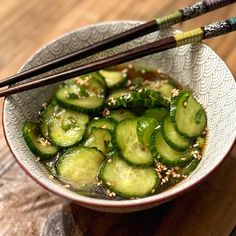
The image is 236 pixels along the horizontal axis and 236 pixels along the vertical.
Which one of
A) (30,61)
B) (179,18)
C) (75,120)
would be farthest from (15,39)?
(179,18)

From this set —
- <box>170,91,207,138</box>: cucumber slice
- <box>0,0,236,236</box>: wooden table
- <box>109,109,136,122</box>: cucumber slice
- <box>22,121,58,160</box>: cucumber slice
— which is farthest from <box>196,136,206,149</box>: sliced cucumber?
<box>22,121,58,160</box>: cucumber slice

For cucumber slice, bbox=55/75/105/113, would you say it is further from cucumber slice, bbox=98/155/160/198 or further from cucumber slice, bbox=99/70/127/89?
cucumber slice, bbox=98/155/160/198

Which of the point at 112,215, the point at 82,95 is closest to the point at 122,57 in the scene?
the point at 82,95

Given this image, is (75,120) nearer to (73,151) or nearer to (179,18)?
(73,151)

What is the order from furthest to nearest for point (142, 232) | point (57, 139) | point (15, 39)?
point (15, 39)
point (57, 139)
point (142, 232)

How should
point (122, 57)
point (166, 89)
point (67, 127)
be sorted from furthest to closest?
1. point (166, 89)
2. point (67, 127)
3. point (122, 57)

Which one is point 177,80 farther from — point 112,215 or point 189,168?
point 112,215
